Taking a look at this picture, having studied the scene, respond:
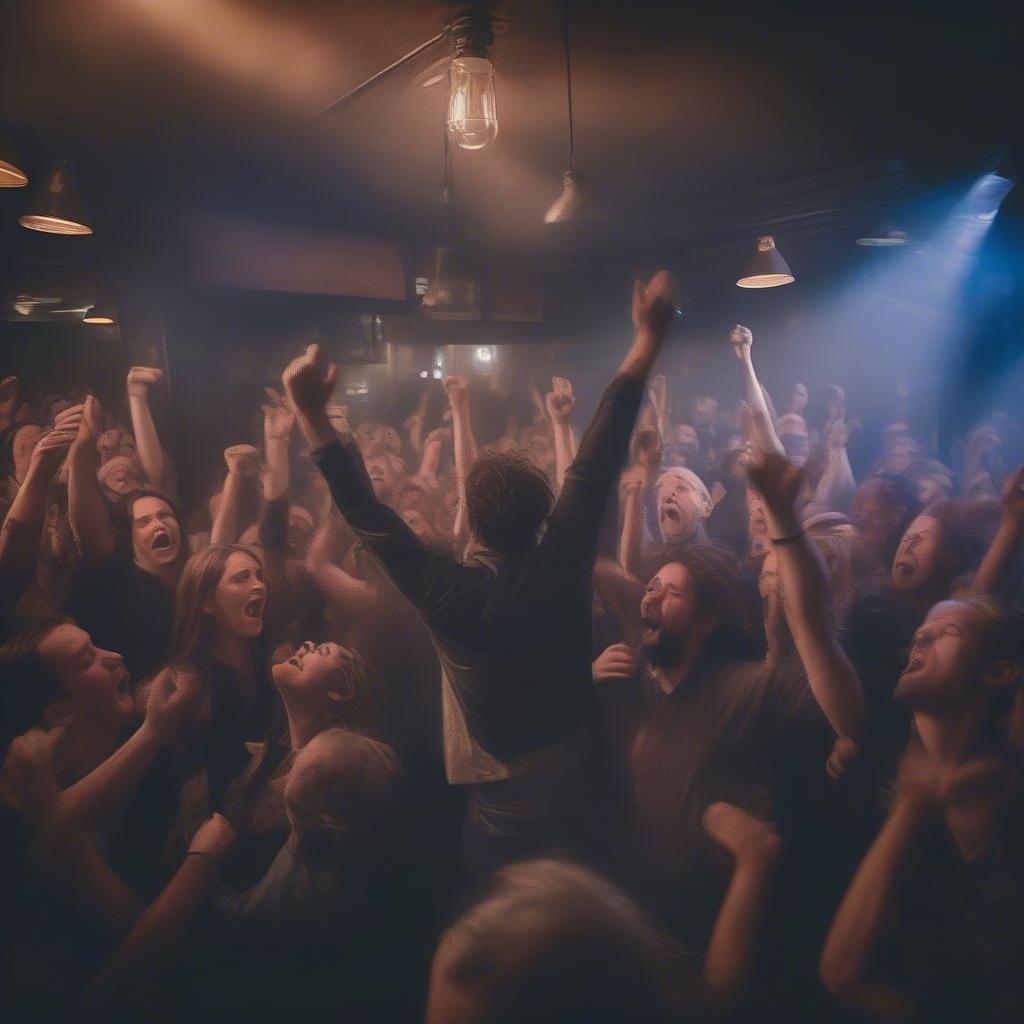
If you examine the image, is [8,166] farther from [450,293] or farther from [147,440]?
[450,293]

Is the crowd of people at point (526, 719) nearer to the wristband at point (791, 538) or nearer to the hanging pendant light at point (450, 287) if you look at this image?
the wristband at point (791, 538)

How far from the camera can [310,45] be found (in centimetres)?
214

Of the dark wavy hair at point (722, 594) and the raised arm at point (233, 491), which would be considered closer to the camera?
the dark wavy hair at point (722, 594)

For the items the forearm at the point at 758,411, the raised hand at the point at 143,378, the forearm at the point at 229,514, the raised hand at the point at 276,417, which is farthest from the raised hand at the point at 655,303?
the raised hand at the point at 143,378

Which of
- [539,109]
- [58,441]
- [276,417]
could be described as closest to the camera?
[539,109]

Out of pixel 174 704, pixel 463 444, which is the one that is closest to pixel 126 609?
pixel 174 704

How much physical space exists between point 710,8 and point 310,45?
1.10 metres

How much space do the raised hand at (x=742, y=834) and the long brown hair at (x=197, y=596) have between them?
1786mm

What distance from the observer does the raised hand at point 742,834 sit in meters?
2.49

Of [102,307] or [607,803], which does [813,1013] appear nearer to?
[607,803]

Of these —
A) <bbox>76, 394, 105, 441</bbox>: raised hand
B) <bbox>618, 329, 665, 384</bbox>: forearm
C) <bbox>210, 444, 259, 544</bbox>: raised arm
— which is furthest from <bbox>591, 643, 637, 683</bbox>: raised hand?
<bbox>76, 394, 105, 441</bbox>: raised hand

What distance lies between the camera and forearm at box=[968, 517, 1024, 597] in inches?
97.3

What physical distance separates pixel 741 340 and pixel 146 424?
2.13m

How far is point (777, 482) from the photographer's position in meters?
2.50
